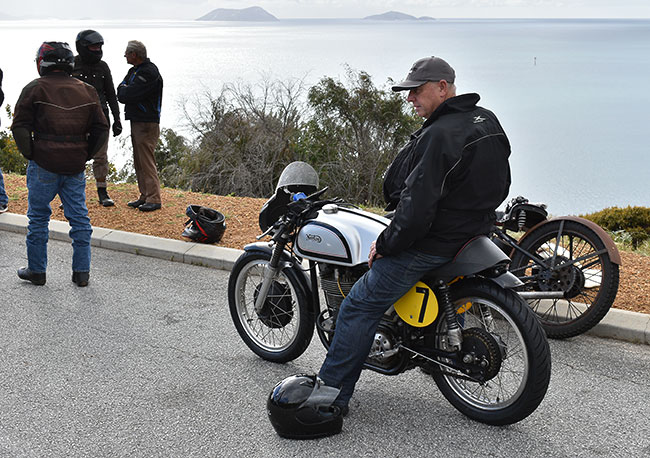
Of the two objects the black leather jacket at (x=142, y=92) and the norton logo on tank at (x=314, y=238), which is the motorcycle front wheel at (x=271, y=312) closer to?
the norton logo on tank at (x=314, y=238)

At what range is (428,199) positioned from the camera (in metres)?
3.27

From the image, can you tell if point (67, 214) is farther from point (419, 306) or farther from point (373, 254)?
point (419, 306)

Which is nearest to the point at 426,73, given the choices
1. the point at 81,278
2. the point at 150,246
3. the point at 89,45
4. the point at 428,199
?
the point at 428,199

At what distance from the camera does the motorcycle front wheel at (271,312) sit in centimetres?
430

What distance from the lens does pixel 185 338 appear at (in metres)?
5.01

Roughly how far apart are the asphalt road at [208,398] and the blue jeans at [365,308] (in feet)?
1.11

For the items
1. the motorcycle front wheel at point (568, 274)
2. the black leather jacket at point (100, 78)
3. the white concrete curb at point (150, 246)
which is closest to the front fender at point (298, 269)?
the motorcycle front wheel at point (568, 274)

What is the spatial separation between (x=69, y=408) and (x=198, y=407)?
2.47 feet

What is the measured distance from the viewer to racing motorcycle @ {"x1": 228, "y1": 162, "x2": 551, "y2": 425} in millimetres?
3510

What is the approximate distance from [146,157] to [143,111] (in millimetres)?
592

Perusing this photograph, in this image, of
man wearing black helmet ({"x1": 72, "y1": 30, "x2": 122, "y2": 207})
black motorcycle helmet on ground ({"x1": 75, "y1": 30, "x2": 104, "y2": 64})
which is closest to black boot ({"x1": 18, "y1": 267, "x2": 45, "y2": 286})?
man wearing black helmet ({"x1": 72, "y1": 30, "x2": 122, "y2": 207})

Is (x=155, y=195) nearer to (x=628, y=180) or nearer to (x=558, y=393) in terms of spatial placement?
(x=558, y=393)

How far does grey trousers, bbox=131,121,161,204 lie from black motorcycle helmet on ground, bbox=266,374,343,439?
5.51 m

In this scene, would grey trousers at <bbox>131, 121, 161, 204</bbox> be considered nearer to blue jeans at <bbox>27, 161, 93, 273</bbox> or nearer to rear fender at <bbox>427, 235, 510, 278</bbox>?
blue jeans at <bbox>27, 161, 93, 273</bbox>
